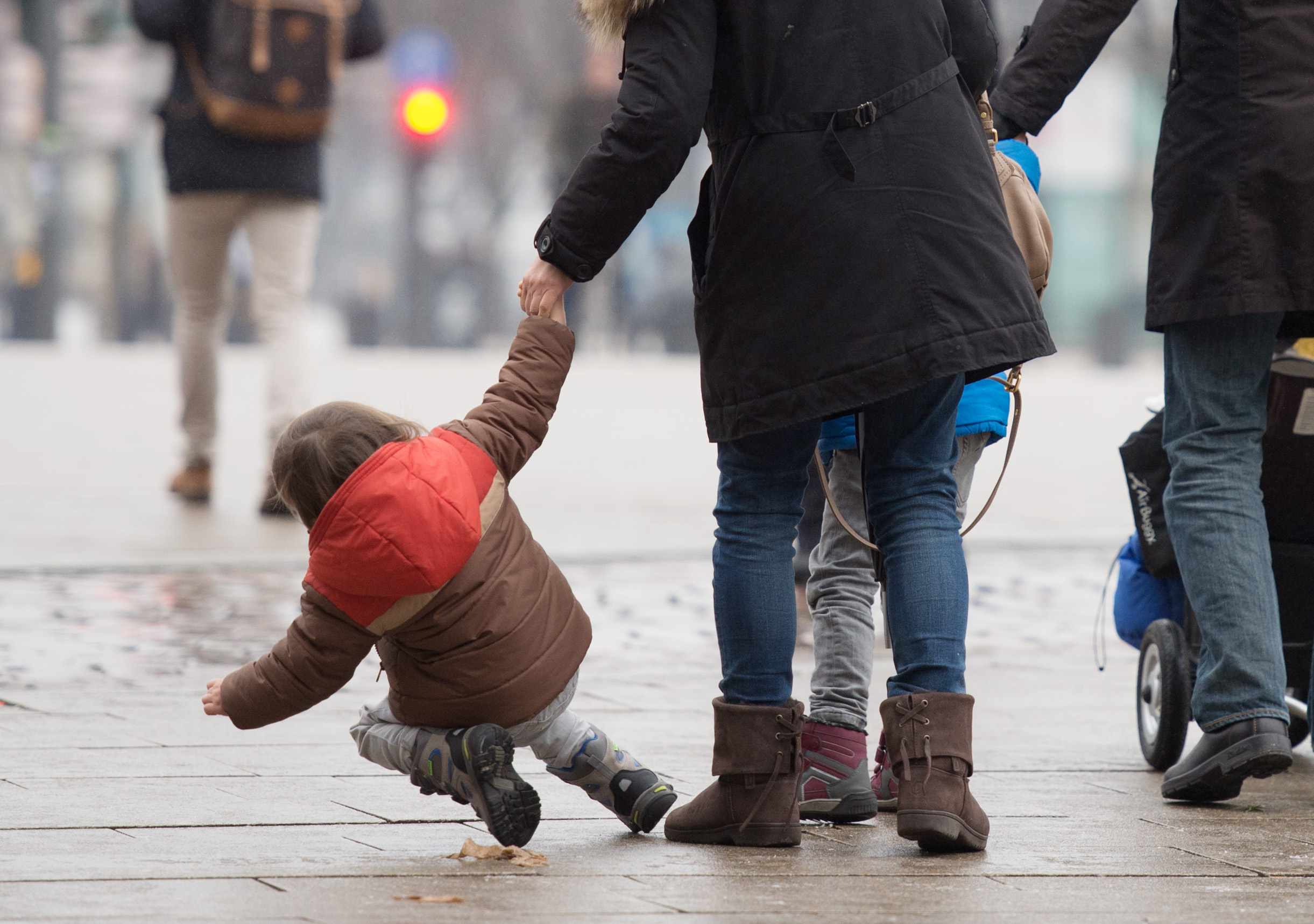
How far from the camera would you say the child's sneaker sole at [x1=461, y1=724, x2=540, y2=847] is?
3.21 m

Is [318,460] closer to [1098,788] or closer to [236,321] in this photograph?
[1098,788]

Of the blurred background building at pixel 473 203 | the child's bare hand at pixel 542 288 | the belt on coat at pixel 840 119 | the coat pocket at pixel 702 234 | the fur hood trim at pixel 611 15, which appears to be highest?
the fur hood trim at pixel 611 15

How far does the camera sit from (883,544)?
3477 mm

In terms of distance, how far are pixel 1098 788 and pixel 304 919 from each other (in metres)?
1.71

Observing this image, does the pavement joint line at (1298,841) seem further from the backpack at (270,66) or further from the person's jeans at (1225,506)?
the backpack at (270,66)

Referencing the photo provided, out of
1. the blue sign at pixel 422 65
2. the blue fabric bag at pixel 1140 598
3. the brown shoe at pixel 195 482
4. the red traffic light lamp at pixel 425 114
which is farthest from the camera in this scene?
the red traffic light lamp at pixel 425 114

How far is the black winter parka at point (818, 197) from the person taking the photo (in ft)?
10.8

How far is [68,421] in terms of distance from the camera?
13156mm

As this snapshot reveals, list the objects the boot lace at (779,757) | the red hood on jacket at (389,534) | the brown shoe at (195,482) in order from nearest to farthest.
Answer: the red hood on jacket at (389,534)
the boot lace at (779,757)
the brown shoe at (195,482)

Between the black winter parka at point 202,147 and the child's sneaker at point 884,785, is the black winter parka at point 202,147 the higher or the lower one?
the higher one

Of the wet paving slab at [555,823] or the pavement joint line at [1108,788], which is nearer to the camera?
the wet paving slab at [555,823]

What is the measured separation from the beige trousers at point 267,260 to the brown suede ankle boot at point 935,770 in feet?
16.2

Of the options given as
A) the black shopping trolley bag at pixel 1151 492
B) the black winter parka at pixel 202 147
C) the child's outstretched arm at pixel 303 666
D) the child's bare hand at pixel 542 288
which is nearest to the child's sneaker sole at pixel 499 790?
the child's outstretched arm at pixel 303 666

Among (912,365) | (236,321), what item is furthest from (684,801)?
(236,321)
